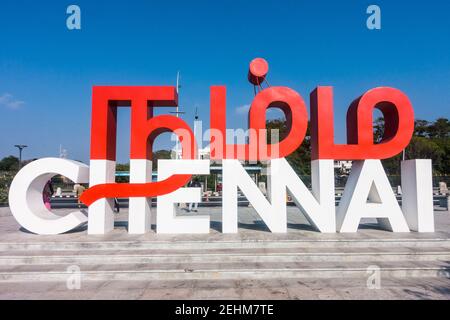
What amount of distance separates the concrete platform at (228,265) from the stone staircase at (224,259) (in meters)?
0.02

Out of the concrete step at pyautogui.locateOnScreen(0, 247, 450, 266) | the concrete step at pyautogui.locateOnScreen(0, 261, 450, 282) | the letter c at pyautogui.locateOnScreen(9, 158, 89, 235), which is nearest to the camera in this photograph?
the concrete step at pyautogui.locateOnScreen(0, 261, 450, 282)

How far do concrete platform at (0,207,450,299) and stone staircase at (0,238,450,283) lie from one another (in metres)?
0.02

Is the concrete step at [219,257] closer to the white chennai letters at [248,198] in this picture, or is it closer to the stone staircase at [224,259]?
the stone staircase at [224,259]

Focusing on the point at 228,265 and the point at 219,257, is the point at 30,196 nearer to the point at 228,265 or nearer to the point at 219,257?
the point at 219,257

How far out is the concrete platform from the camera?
5188 millimetres

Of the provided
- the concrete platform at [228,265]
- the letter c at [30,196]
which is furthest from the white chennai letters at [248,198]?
the concrete platform at [228,265]

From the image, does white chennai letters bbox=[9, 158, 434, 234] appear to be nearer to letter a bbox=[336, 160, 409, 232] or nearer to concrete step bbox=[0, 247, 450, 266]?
letter a bbox=[336, 160, 409, 232]

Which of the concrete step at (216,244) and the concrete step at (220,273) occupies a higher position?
the concrete step at (216,244)

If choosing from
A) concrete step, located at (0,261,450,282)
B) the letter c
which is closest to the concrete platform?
concrete step, located at (0,261,450,282)

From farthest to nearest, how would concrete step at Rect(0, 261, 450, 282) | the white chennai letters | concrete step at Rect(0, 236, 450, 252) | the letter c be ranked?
the white chennai letters < the letter c < concrete step at Rect(0, 236, 450, 252) < concrete step at Rect(0, 261, 450, 282)

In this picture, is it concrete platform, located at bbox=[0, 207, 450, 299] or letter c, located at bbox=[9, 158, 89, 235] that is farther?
letter c, located at bbox=[9, 158, 89, 235]

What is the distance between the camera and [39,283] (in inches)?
225

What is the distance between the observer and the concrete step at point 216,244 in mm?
7168

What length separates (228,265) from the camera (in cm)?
627
